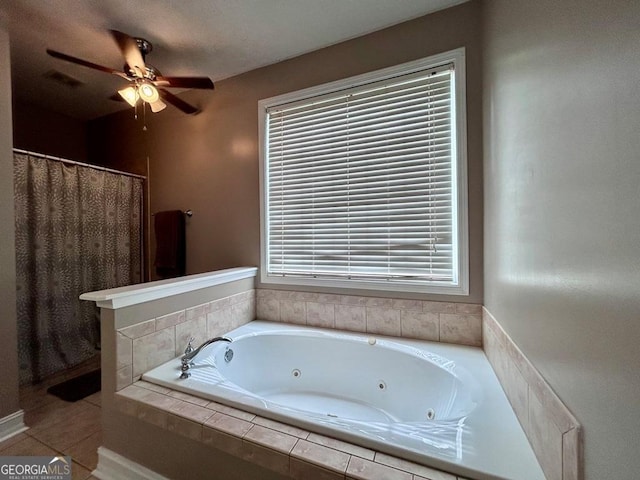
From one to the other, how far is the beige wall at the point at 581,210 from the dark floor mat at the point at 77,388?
2.79 m

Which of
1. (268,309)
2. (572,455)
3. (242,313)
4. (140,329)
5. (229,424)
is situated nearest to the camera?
(572,455)

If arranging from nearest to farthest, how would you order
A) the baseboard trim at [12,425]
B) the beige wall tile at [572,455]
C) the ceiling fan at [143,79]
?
1. the beige wall tile at [572,455]
2. the baseboard trim at [12,425]
3. the ceiling fan at [143,79]

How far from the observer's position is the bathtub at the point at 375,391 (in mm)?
814

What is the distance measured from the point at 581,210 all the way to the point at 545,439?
677 millimetres

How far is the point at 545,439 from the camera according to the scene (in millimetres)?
734

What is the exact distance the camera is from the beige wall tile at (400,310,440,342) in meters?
1.65

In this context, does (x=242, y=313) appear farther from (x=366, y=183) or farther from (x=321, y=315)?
(x=366, y=183)

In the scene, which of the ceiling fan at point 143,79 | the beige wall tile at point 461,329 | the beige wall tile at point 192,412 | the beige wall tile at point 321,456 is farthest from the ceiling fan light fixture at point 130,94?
the beige wall tile at point 461,329

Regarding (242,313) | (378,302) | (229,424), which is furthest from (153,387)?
(378,302)

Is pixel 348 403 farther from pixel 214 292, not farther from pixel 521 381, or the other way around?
pixel 214 292

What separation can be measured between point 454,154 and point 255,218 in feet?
5.27

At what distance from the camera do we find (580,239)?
0.61 metres

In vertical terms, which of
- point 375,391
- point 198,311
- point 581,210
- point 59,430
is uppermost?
point 581,210

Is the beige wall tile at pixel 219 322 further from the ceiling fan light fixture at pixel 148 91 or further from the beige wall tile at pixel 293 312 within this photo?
the ceiling fan light fixture at pixel 148 91
